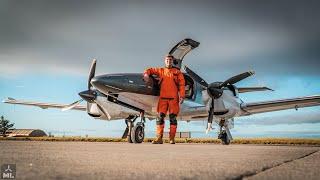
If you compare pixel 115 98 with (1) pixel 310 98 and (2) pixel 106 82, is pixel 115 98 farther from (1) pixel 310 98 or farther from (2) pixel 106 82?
(1) pixel 310 98

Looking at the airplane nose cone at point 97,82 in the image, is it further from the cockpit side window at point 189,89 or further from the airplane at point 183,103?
the cockpit side window at point 189,89

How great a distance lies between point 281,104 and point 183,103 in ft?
20.6

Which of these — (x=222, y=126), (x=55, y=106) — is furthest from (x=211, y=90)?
(x=55, y=106)

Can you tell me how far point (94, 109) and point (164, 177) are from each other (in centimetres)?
1565

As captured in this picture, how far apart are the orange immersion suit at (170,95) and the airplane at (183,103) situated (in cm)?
260

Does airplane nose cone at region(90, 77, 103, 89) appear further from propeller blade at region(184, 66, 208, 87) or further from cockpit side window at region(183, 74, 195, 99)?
cockpit side window at region(183, 74, 195, 99)

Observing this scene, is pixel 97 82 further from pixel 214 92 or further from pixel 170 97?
pixel 214 92

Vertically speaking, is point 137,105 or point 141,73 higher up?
point 141,73

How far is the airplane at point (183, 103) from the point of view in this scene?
1424 centimetres

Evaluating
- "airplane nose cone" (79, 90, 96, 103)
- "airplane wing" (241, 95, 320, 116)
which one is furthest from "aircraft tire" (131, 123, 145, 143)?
"airplane wing" (241, 95, 320, 116)

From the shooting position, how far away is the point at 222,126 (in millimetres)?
19734

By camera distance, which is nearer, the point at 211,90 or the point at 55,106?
the point at 211,90

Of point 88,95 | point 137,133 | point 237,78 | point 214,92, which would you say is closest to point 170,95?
point 137,133

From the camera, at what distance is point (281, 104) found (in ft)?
65.4
